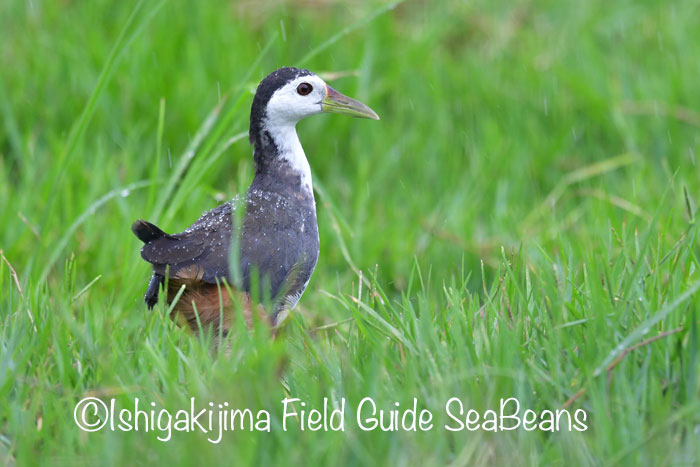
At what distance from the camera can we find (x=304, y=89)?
4.07 m

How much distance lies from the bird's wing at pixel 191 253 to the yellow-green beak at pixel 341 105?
902 mm

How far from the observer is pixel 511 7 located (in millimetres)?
7996

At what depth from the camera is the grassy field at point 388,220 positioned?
267cm

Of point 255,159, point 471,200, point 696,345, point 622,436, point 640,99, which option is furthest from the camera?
point 640,99

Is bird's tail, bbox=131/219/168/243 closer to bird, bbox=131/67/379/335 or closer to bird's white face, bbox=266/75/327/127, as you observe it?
bird, bbox=131/67/379/335

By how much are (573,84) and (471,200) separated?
1.37 metres

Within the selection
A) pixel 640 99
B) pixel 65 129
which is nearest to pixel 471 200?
pixel 640 99

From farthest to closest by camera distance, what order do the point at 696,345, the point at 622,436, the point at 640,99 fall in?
the point at 640,99, the point at 696,345, the point at 622,436

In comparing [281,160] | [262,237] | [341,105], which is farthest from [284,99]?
[262,237]

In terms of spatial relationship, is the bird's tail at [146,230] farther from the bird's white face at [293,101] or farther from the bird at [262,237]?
the bird's white face at [293,101]

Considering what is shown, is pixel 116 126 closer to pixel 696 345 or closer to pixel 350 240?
pixel 350 240

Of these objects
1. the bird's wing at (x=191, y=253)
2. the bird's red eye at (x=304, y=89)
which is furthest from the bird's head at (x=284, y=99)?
the bird's wing at (x=191, y=253)

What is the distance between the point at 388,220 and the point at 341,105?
1350 mm

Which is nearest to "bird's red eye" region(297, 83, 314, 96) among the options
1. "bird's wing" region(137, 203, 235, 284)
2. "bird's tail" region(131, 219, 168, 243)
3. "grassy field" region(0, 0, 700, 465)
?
"grassy field" region(0, 0, 700, 465)
